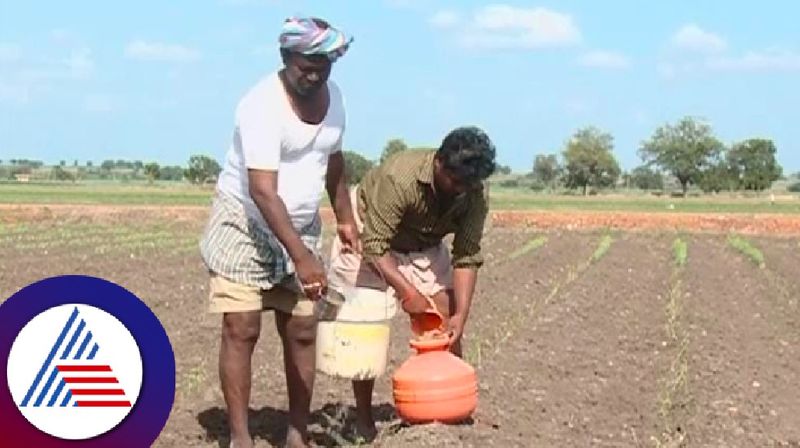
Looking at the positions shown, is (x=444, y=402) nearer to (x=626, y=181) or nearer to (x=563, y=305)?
(x=563, y=305)

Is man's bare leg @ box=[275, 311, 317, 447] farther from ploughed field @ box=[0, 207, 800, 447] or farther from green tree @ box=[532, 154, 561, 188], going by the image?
green tree @ box=[532, 154, 561, 188]

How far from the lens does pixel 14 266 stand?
16.4 m

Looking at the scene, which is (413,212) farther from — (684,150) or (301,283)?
(684,150)

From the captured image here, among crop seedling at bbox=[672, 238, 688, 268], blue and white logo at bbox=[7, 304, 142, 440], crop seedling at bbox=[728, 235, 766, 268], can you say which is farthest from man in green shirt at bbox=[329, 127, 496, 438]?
crop seedling at bbox=[728, 235, 766, 268]

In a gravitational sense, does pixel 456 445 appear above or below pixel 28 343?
below

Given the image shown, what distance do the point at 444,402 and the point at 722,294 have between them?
29.0 feet

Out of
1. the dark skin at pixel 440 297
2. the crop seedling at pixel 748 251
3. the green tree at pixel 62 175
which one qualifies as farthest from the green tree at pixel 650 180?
the dark skin at pixel 440 297

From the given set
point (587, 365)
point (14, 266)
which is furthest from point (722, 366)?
point (14, 266)

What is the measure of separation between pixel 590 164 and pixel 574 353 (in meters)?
94.6

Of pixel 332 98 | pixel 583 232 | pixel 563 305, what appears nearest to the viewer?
pixel 332 98

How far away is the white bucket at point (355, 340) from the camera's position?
5742mm

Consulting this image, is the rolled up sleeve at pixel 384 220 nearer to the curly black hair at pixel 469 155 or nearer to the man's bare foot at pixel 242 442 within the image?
the curly black hair at pixel 469 155

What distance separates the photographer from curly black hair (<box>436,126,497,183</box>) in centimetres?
529

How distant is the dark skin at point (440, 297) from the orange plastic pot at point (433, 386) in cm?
15
